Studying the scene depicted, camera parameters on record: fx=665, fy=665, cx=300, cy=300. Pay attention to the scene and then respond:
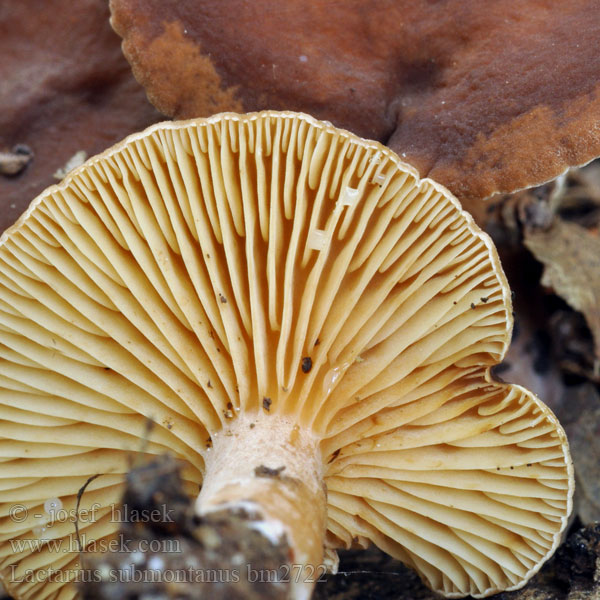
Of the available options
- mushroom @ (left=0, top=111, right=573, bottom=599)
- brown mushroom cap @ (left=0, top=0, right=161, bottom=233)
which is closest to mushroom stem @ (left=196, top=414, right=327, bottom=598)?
mushroom @ (left=0, top=111, right=573, bottom=599)

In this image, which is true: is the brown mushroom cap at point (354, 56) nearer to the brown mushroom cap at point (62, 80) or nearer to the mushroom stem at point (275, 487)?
the brown mushroom cap at point (62, 80)

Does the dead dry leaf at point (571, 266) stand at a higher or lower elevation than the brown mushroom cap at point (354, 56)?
lower

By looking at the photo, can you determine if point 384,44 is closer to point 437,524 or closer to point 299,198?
point 299,198

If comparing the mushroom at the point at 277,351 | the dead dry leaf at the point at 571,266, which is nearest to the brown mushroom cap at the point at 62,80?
the mushroom at the point at 277,351

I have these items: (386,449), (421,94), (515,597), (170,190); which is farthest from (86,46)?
(515,597)

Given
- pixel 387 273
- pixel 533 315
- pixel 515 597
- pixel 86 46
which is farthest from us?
pixel 533 315

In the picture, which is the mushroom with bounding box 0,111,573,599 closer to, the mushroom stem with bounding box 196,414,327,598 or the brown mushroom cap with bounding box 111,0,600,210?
the mushroom stem with bounding box 196,414,327,598

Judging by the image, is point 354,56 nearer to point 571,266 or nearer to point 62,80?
point 62,80
